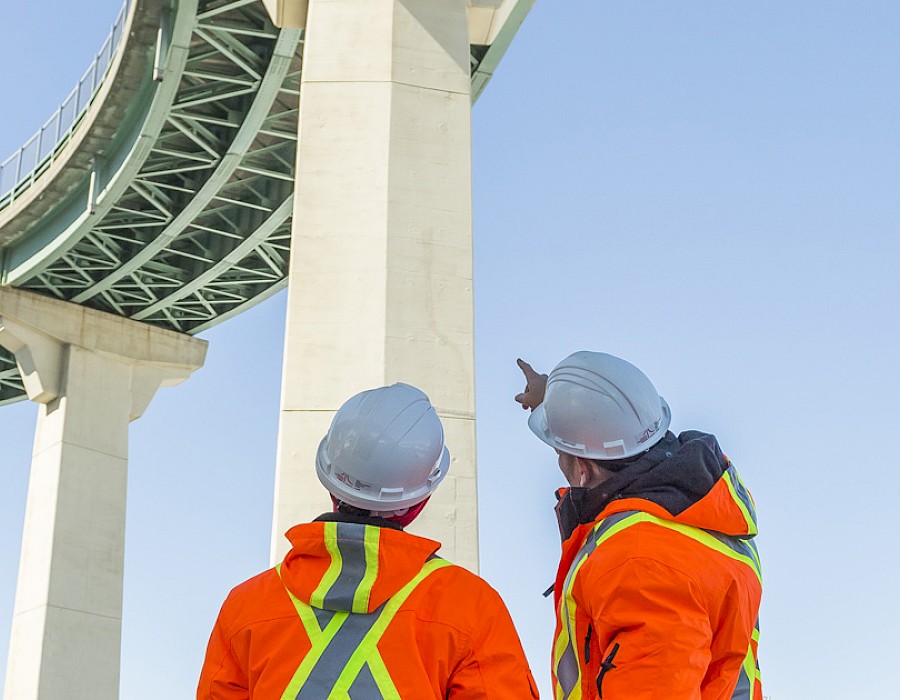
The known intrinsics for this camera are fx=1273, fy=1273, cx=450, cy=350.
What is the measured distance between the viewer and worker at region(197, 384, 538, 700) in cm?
333

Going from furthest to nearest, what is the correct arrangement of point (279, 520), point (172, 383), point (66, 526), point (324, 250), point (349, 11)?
point (172, 383) → point (66, 526) → point (349, 11) → point (324, 250) → point (279, 520)

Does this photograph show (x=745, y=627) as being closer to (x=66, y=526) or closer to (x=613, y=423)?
(x=613, y=423)

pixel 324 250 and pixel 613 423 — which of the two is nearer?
pixel 613 423

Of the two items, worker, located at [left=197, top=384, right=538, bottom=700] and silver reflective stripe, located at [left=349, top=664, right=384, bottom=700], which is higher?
worker, located at [left=197, top=384, right=538, bottom=700]

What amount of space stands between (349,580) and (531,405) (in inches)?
53.9

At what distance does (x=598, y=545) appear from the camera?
138 inches

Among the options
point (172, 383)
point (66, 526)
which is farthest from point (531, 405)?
point (172, 383)

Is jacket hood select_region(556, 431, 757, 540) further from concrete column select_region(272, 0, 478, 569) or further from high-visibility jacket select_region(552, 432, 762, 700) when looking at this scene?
concrete column select_region(272, 0, 478, 569)

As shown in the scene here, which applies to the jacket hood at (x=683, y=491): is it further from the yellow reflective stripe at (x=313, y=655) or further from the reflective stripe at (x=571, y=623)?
the yellow reflective stripe at (x=313, y=655)

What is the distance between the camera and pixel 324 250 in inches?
404

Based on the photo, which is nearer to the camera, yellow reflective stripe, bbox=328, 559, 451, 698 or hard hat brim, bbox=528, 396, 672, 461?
yellow reflective stripe, bbox=328, 559, 451, 698

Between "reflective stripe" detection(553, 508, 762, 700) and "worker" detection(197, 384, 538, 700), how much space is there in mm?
216

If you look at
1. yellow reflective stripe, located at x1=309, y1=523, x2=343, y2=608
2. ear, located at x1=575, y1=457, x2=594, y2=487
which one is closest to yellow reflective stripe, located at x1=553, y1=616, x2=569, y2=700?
ear, located at x1=575, y1=457, x2=594, y2=487

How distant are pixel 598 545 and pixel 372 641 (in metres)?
0.67
